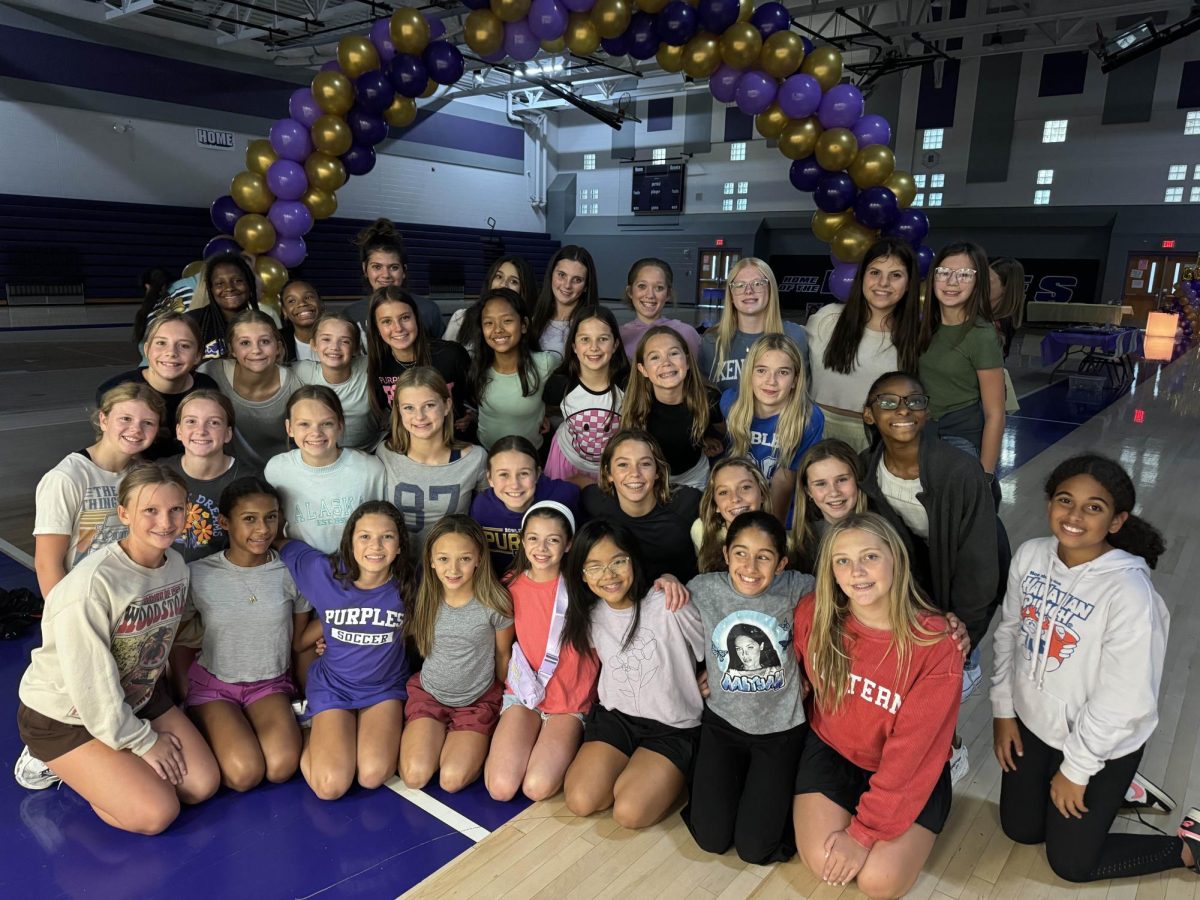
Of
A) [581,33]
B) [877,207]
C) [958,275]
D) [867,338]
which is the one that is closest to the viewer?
[958,275]

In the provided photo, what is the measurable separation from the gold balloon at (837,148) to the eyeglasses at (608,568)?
3736 millimetres

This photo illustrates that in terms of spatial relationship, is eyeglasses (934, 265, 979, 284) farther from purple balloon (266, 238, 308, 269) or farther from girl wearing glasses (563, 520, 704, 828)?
purple balloon (266, 238, 308, 269)

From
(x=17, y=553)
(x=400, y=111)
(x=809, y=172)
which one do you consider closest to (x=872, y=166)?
(x=809, y=172)

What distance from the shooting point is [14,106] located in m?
12.0

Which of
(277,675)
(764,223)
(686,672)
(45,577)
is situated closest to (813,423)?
(686,672)

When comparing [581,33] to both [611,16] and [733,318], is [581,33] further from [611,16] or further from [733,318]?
[733,318]

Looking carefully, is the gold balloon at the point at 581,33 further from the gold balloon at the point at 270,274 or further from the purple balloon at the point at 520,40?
the gold balloon at the point at 270,274

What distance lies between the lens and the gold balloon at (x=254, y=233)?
5781 millimetres

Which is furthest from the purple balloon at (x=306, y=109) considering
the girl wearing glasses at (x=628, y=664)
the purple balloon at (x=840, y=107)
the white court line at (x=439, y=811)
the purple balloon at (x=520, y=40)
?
the white court line at (x=439, y=811)

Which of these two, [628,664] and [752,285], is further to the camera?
[752,285]

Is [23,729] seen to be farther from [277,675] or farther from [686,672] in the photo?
[686,672]

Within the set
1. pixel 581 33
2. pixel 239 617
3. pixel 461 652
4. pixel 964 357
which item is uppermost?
pixel 581 33

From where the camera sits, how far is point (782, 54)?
→ 507 centimetres

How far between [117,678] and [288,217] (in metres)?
4.39
